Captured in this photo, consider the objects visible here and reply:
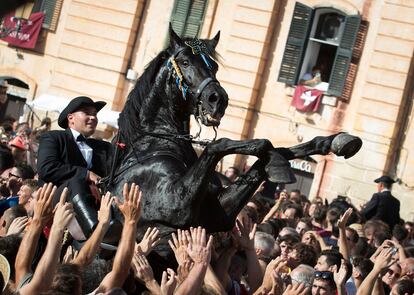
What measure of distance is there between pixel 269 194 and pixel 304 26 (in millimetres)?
4518

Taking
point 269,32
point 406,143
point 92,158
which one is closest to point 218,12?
point 269,32

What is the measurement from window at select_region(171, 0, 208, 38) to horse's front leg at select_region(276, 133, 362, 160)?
1968 cm

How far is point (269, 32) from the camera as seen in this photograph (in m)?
25.8

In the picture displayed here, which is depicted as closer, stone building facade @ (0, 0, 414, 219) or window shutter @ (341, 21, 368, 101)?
stone building facade @ (0, 0, 414, 219)

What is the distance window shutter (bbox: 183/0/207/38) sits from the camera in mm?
27109

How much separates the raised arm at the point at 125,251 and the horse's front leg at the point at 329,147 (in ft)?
5.01

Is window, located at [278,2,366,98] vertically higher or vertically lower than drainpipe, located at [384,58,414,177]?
higher

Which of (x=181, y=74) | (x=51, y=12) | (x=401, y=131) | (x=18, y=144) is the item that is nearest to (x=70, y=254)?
(x=181, y=74)

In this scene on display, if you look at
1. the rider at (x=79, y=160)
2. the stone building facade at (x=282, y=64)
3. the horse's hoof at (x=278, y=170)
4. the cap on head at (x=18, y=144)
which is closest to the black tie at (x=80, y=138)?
the rider at (x=79, y=160)

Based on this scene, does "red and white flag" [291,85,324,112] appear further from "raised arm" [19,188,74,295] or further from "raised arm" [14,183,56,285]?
"raised arm" [19,188,74,295]

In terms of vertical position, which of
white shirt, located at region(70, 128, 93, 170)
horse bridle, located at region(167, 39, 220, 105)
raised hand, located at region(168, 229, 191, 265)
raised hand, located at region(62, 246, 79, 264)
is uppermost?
horse bridle, located at region(167, 39, 220, 105)

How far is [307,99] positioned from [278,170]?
17948 mm

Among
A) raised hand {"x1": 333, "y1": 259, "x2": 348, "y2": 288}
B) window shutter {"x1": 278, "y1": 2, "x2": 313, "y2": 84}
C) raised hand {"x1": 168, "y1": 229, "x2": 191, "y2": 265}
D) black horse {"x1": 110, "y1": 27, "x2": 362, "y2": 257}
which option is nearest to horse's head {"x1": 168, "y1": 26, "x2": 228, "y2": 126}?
black horse {"x1": 110, "y1": 27, "x2": 362, "y2": 257}

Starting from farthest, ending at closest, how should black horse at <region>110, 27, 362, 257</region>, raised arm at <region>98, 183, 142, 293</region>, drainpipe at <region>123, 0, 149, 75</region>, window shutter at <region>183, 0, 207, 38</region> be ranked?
drainpipe at <region>123, 0, 149, 75</region> < window shutter at <region>183, 0, 207, 38</region> < black horse at <region>110, 27, 362, 257</region> < raised arm at <region>98, 183, 142, 293</region>
